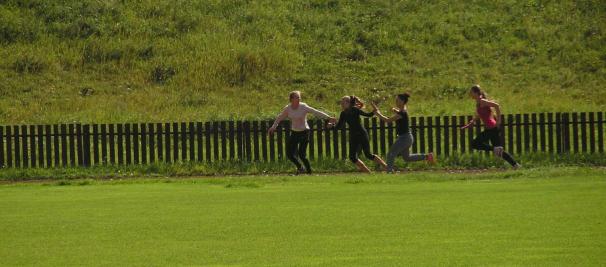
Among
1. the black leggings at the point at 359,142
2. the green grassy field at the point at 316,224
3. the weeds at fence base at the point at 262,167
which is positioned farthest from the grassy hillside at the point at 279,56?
the green grassy field at the point at 316,224

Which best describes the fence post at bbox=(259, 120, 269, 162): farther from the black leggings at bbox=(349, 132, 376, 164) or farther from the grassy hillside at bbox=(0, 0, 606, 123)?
the grassy hillside at bbox=(0, 0, 606, 123)

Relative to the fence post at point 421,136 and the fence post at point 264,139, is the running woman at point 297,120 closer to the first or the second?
the fence post at point 264,139

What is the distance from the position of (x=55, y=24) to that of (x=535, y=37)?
22657 mm

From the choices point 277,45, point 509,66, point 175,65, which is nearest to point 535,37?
point 509,66

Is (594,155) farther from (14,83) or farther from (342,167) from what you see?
(14,83)

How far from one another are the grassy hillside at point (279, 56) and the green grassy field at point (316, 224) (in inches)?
910

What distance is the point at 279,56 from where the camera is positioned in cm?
5109

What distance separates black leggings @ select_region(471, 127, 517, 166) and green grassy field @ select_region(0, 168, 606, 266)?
2.86 metres

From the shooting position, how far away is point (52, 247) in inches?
423

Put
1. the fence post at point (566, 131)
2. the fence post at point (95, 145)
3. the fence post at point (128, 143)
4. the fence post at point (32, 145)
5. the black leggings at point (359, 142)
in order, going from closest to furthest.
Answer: the black leggings at point (359, 142) < the fence post at point (128, 143) < the fence post at point (32, 145) < the fence post at point (95, 145) < the fence post at point (566, 131)

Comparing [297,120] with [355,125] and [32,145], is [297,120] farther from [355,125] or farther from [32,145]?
[32,145]

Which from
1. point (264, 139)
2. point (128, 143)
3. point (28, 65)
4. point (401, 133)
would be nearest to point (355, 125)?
point (401, 133)

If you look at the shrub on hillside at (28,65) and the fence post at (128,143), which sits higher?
the shrub on hillside at (28,65)

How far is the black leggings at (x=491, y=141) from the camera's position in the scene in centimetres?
2311
